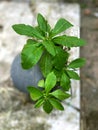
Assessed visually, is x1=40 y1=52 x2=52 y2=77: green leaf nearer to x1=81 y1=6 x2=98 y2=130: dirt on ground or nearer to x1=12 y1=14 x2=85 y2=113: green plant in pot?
x1=12 y1=14 x2=85 y2=113: green plant in pot

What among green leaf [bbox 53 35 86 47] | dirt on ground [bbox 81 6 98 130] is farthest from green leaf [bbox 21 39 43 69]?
dirt on ground [bbox 81 6 98 130]

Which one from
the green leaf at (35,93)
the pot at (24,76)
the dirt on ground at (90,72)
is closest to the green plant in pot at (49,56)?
the green leaf at (35,93)

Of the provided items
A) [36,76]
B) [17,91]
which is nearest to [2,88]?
[17,91]

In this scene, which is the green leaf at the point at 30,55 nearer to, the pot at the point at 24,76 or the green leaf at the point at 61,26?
the green leaf at the point at 61,26

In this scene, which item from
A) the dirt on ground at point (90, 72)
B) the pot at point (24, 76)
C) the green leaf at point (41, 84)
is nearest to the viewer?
the green leaf at point (41, 84)

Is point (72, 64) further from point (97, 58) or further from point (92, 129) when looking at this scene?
point (97, 58)

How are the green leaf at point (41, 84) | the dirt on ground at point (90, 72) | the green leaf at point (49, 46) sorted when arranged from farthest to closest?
the dirt on ground at point (90, 72), the green leaf at point (41, 84), the green leaf at point (49, 46)
